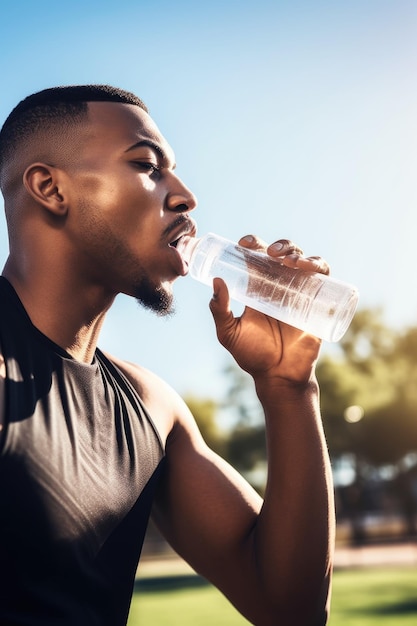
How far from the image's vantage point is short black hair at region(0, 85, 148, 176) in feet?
10.2

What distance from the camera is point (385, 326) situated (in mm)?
42594

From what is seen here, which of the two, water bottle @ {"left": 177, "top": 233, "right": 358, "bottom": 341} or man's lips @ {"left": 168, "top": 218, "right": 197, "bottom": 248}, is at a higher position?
man's lips @ {"left": 168, "top": 218, "right": 197, "bottom": 248}

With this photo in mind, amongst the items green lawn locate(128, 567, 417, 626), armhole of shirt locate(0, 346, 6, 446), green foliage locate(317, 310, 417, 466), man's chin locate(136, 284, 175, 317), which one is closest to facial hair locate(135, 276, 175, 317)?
man's chin locate(136, 284, 175, 317)

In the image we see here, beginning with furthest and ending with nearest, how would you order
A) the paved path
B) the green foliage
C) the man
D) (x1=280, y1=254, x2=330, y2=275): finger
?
the green foliage < the paved path < (x1=280, y1=254, x2=330, y2=275): finger < the man

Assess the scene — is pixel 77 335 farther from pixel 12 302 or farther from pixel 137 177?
pixel 137 177

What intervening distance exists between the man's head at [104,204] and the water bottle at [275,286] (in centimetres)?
16

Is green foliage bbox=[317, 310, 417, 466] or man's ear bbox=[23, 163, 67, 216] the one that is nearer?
man's ear bbox=[23, 163, 67, 216]

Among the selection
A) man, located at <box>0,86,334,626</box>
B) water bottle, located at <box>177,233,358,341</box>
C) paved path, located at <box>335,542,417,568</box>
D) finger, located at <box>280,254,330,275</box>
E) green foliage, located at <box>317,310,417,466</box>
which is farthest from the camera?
green foliage, located at <box>317,310,417,466</box>

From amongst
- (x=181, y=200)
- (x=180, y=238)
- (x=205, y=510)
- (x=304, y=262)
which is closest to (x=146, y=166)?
(x=181, y=200)

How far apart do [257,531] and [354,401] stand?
37392 mm

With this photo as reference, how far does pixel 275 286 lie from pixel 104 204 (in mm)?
753

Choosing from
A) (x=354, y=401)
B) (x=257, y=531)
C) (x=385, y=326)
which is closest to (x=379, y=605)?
(x=257, y=531)

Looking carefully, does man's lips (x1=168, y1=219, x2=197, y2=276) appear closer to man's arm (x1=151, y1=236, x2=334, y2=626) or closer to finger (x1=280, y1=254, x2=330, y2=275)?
man's arm (x1=151, y1=236, x2=334, y2=626)

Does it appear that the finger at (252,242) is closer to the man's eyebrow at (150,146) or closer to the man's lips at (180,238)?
the man's lips at (180,238)
